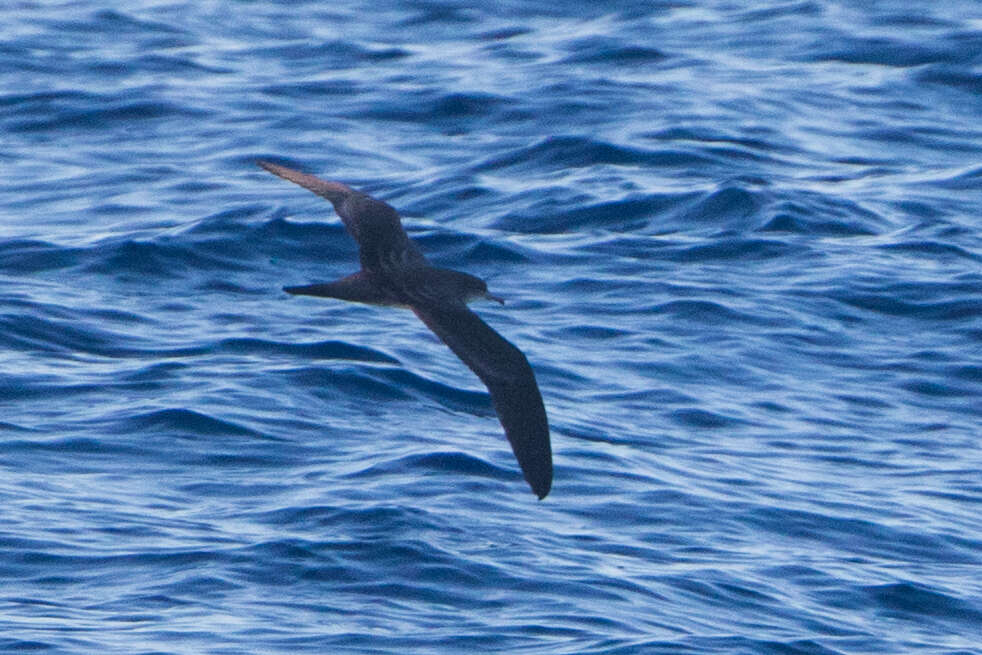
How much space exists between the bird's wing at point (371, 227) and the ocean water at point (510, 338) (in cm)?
142

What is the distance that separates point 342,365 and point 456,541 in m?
2.12

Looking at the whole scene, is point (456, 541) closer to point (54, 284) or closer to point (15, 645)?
point (15, 645)

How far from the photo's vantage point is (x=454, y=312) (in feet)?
21.7

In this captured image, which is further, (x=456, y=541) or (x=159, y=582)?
(x=456, y=541)

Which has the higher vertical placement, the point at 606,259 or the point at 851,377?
the point at 606,259

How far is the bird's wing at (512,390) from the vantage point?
6281 millimetres

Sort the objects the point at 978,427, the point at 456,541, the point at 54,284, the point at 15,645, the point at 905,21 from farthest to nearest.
A: 1. the point at 905,21
2. the point at 54,284
3. the point at 978,427
4. the point at 456,541
5. the point at 15,645

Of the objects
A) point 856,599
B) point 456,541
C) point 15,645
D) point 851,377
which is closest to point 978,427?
point 851,377

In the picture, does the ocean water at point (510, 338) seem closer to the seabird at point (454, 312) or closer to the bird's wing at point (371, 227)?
the seabird at point (454, 312)

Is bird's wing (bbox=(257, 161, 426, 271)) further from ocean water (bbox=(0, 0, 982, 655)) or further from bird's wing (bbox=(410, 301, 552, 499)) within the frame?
ocean water (bbox=(0, 0, 982, 655))

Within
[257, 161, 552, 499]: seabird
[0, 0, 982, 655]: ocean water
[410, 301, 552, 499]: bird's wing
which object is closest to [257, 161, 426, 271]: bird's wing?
[257, 161, 552, 499]: seabird

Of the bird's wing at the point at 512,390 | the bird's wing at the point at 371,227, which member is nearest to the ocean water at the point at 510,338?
the bird's wing at the point at 512,390

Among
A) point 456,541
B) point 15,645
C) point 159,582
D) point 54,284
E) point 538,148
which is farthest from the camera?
point 538,148

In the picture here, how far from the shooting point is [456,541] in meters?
8.24
